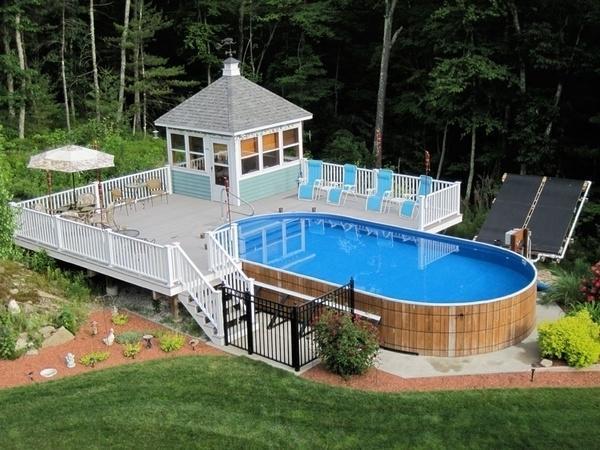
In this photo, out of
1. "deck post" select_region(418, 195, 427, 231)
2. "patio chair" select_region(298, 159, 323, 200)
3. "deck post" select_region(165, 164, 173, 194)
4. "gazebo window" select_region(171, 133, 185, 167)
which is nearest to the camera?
"deck post" select_region(418, 195, 427, 231)

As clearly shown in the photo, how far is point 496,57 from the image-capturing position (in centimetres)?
2441

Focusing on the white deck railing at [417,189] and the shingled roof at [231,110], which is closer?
the white deck railing at [417,189]

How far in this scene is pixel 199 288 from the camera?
13.7m

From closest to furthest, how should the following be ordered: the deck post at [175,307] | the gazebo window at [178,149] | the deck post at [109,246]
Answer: the deck post at [175,307] < the deck post at [109,246] < the gazebo window at [178,149]

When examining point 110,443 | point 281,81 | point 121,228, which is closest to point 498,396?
point 110,443

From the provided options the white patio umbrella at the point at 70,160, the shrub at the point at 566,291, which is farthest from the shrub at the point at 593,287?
the white patio umbrella at the point at 70,160

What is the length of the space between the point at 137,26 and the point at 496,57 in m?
13.9

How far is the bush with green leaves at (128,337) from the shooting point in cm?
1302

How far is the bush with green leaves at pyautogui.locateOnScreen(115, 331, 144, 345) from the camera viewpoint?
13.0m

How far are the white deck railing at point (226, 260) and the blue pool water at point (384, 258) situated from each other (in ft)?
2.71

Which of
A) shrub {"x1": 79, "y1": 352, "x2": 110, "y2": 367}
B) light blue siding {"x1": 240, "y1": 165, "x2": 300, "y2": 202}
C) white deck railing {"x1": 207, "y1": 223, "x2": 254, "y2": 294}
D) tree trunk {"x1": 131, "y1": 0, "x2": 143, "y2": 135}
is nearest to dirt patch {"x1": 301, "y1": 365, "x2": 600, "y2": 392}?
white deck railing {"x1": 207, "y1": 223, "x2": 254, "y2": 294}

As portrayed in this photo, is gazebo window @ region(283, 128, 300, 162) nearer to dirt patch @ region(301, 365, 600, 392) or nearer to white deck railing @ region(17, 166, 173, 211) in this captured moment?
white deck railing @ region(17, 166, 173, 211)

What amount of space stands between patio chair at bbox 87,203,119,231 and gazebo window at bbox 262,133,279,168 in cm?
402

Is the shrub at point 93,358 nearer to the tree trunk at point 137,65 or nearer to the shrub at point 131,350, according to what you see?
the shrub at point 131,350
